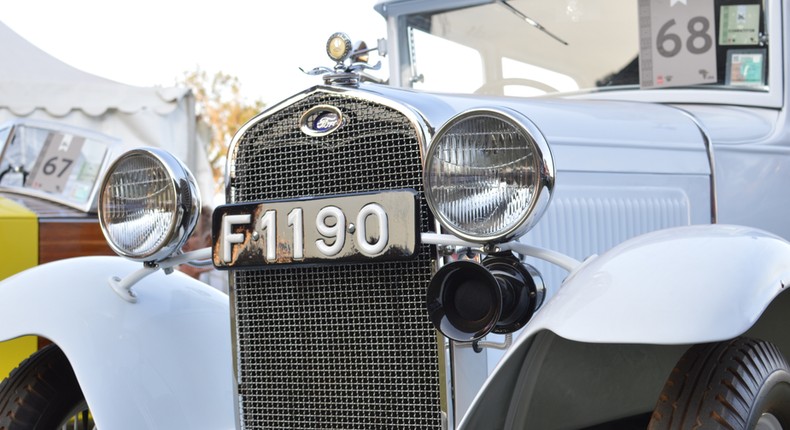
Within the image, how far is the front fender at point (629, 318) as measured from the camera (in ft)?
6.33

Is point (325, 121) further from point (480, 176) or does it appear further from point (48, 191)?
point (48, 191)

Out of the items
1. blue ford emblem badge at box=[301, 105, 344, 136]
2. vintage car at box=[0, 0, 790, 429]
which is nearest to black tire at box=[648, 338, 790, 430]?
vintage car at box=[0, 0, 790, 429]

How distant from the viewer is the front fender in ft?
6.33

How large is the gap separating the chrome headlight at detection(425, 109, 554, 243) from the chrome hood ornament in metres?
0.46

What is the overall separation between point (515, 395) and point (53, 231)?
3.82 metres

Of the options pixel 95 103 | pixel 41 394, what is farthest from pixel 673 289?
pixel 95 103

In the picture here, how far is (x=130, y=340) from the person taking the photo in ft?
9.50

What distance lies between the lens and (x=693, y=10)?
3346 millimetres

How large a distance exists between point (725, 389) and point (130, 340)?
64.3 inches

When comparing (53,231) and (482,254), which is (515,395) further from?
(53,231)

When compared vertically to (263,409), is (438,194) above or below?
above

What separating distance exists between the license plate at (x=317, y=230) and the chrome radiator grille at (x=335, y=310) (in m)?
0.06

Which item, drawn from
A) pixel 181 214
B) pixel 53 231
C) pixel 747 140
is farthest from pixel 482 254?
pixel 53 231

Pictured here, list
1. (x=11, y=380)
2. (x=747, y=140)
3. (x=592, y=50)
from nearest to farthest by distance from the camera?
1. (x=11, y=380)
2. (x=747, y=140)
3. (x=592, y=50)
